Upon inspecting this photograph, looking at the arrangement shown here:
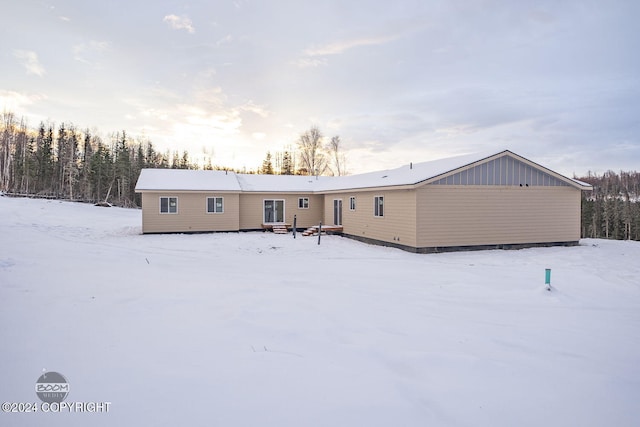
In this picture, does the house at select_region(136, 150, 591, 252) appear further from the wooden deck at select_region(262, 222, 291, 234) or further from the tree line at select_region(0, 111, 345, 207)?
the tree line at select_region(0, 111, 345, 207)

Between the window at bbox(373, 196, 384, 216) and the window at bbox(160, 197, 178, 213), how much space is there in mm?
11160

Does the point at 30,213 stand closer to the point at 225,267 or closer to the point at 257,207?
the point at 257,207

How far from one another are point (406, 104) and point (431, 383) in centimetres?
1968

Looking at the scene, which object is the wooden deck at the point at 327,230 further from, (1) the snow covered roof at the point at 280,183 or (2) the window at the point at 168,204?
(2) the window at the point at 168,204

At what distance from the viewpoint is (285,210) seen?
22.0m

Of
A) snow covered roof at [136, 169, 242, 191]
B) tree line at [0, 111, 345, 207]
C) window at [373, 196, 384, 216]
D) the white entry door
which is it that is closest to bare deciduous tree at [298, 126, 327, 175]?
tree line at [0, 111, 345, 207]

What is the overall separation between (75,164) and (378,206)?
42177 mm

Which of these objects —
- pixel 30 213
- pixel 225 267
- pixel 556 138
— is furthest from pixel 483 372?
pixel 30 213

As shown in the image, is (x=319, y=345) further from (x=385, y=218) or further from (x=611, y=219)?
(x=611, y=219)

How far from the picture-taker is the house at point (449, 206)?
44.3 feet

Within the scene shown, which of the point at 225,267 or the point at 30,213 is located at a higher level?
the point at 30,213

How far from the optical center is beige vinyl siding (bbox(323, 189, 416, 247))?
536 inches

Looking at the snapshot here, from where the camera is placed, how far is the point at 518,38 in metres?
14.1

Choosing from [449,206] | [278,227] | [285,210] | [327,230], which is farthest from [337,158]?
[449,206]
